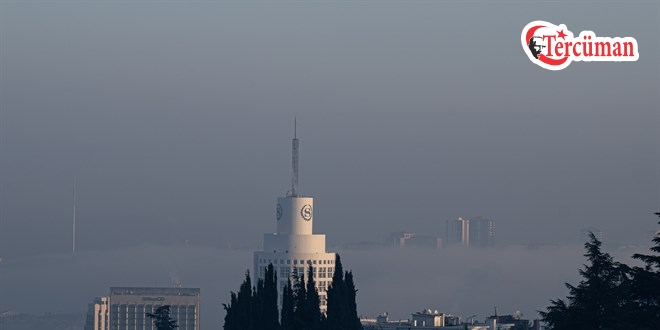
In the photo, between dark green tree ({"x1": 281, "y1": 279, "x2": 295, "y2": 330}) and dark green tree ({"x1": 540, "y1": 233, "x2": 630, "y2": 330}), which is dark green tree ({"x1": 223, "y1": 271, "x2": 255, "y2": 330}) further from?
dark green tree ({"x1": 540, "y1": 233, "x2": 630, "y2": 330})

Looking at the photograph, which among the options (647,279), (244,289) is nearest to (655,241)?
(647,279)

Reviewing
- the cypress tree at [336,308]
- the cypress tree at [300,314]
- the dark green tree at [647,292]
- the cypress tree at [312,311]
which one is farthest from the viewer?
the cypress tree at [336,308]

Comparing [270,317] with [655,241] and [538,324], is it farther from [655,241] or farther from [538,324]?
[538,324]

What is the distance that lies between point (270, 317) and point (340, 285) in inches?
160

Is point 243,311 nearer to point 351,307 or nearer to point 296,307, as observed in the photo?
point 351,307

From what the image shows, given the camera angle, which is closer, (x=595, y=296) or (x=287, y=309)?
(x=595, y=296)

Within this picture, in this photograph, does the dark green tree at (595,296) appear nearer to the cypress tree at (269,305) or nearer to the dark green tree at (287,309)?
the dark green tree at (287,309)

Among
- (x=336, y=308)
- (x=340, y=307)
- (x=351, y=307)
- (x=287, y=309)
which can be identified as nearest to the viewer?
(x=287, y=309)

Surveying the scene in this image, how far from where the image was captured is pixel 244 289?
4323 inches

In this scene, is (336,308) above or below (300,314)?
above

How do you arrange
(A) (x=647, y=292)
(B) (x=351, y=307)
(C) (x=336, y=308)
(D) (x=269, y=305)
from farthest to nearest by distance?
(B) (x=351, y=307), (D) (x=269, y=305), (C) (x=336, y=308), (A) (x=647, y=292)

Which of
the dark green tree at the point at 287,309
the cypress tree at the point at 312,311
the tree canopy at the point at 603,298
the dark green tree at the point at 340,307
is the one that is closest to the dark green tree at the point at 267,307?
the dark green tree at the point at 340,307

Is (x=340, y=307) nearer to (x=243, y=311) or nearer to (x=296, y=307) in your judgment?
(x=296, y=307)

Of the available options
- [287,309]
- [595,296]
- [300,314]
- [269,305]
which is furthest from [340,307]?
[595,296]
